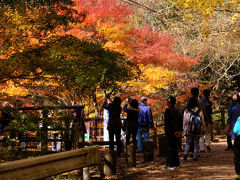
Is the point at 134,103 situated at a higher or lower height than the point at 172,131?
higher

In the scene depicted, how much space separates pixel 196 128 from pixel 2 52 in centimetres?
500

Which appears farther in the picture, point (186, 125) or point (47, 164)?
point (186, 125)

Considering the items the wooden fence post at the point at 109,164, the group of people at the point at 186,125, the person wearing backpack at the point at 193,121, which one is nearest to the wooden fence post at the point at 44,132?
the wooden fence post at the point at 109,164

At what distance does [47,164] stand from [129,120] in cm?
743

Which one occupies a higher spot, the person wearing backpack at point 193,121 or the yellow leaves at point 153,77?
the yellow leaves at point 153,77

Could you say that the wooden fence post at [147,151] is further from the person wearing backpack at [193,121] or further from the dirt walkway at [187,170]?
the person wearing backpack at [193,121]

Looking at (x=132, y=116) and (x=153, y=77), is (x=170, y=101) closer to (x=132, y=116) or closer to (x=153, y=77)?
(x=132, y=116)

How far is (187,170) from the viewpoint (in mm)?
7910

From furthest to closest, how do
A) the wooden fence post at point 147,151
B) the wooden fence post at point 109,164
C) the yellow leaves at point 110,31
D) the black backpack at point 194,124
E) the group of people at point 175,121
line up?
1. the yellow leaves at point 110,31
2. the wooden fence post at point 147,151
3. the black backpack at point 194,124
4. the group of people at point 175,121
5. the wooden fence post at point 109,164

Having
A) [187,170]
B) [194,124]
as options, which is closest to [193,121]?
[194,124]

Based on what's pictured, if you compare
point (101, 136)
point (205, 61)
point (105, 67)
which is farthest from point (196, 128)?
point (205, 61)

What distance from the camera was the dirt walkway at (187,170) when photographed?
7320 millimetres

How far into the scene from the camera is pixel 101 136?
46.0 feet

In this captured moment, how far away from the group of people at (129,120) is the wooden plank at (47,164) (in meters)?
6.22
